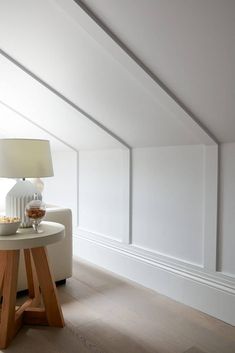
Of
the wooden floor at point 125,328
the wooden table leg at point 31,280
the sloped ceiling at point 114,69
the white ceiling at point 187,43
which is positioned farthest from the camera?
the wooden table leg at point 31,280

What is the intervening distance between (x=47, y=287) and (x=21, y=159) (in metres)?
0.81

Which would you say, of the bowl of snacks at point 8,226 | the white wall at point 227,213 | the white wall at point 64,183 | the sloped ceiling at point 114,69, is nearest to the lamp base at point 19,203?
the bowl of snacks at point 8,226

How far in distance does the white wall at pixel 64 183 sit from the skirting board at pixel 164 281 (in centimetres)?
55

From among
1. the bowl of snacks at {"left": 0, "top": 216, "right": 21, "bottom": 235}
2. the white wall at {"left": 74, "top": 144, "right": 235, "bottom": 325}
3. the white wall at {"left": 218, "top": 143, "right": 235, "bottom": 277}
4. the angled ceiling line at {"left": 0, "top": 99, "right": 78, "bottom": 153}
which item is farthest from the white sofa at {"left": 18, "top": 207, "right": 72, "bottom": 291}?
the white wall at {"left": 218, "top": 143, "right": 235, "bottom": 277}

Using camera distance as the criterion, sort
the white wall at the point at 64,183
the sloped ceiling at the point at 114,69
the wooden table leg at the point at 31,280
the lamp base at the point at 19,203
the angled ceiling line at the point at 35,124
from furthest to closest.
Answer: the white wall at the point at 64,183 < the angled ceiling line at the point at 35,124 < the wooden table leg at the point at 31,280 < the lamp base at the point at 19,203 < the sloped ceiling at the point at 114,69

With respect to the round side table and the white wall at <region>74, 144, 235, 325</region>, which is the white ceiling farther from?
the round side table

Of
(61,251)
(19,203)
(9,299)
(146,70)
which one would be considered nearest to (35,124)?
(61,251)

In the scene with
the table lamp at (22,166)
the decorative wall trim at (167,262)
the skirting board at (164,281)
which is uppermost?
the table lamp at (22,166)

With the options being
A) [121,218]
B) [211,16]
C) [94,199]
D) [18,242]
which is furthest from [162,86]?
[94,199]

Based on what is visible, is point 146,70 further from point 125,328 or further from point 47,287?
point 125,328

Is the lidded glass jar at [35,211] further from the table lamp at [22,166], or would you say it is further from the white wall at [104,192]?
the white wall at [104,192]

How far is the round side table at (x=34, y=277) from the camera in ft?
5.96

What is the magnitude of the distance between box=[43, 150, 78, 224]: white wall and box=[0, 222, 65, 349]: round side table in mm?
1542

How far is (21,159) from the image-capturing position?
1.99 meters
